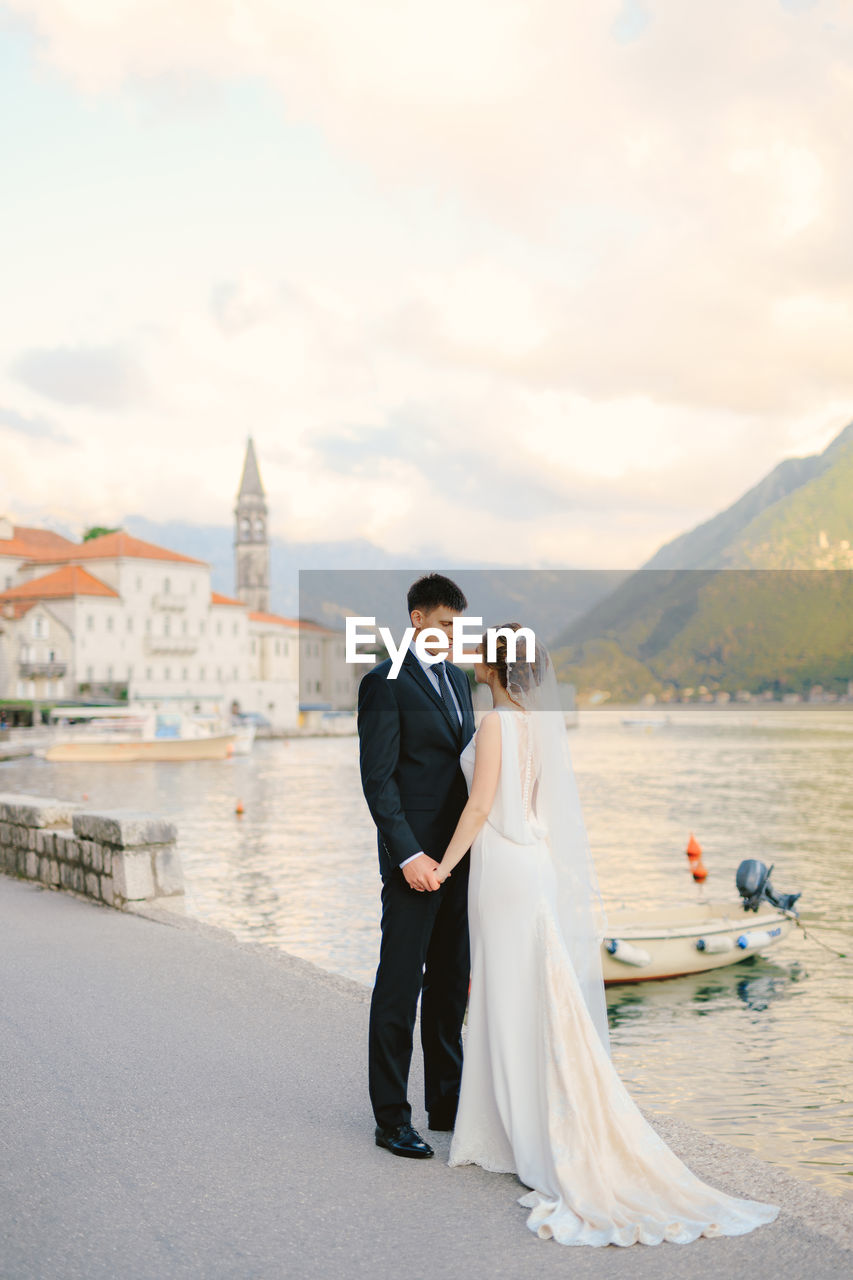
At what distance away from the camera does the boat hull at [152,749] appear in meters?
71.8

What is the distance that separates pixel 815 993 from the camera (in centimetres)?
1449

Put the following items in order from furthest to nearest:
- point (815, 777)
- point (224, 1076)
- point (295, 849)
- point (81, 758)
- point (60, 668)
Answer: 1. point (60, 668)
2. point (81, 758)
3. point (815, 777)
4. point (295, 849)
5. point (224, 1076)

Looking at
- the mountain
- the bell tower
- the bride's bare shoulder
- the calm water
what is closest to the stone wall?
the calm water

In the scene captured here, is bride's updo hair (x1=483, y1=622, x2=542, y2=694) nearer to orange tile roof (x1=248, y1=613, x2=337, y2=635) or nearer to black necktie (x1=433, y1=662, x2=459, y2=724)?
black necktie (x1=433, y1=662, x2=459, y2=724)

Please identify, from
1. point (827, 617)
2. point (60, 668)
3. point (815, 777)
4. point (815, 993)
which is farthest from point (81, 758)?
point (827, 617)

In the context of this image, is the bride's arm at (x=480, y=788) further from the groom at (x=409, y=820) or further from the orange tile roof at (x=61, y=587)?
the orange tile roof at (x=61, y=587)

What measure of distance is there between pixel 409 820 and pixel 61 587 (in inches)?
4181

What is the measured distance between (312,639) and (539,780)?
133344 millimetres

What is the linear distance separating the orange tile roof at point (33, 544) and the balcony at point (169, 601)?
11591 millimetres

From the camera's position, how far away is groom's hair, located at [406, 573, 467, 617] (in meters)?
4.91

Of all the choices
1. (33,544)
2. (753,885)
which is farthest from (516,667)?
(33,544)

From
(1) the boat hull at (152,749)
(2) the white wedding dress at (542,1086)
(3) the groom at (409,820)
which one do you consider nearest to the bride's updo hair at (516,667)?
(2) the white wedding dress at (542,1086)

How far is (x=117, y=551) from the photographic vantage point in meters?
111

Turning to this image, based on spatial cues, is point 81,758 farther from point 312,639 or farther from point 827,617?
point 827,617
